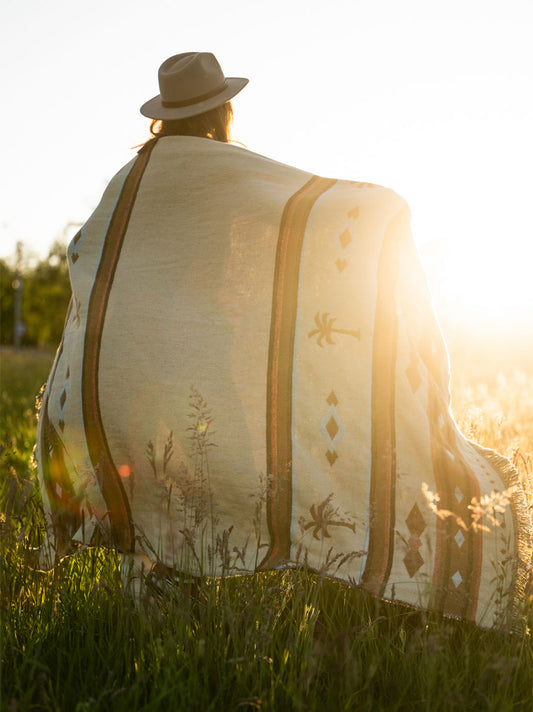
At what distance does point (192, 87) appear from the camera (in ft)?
7.82

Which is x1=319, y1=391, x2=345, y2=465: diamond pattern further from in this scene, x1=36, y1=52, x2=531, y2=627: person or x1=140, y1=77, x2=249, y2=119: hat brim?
x1=140, y1=77, x2=249, y2=119: hat brim

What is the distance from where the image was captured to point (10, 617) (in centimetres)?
169

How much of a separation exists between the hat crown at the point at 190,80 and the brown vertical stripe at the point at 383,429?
38.4 inches

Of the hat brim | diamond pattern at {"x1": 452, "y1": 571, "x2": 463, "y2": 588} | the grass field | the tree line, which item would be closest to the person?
diamond pattern at {"x1": 452, "y1": 571, "x2": 463, "y2": 588}

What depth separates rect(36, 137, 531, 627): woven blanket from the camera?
6.47ft

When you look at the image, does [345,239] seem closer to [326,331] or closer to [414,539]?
[326,331]

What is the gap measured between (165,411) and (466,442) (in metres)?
1.12

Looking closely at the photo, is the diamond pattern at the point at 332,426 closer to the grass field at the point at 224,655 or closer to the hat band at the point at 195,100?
the grass field at the point at 224,655

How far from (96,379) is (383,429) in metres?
1.02

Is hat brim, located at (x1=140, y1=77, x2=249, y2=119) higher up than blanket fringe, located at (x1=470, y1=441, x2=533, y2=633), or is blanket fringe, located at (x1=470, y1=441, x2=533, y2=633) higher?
hat brim, located at (x1=140, y1=77, x2=249, y2=119)

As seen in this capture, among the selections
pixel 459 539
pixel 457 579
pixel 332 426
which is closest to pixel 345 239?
pixel 332 426

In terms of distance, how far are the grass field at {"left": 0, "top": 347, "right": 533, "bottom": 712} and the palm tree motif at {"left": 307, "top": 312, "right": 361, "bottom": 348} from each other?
0.81 m

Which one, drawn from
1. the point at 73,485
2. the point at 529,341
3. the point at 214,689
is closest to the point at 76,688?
the point at 214,689

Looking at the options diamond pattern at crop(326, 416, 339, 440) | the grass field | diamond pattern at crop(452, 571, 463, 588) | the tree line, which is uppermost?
the tree line
